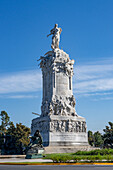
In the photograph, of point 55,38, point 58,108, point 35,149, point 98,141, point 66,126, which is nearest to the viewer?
point 35,149

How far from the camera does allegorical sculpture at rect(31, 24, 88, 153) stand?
108 feet

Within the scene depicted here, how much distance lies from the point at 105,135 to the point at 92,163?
46.6m

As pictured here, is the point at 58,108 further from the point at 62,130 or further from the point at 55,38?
the point at 55,38

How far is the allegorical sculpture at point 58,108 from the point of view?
32781mm

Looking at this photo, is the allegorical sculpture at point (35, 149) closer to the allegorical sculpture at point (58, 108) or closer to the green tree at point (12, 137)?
the allegorical sculpture at point (58, 108)

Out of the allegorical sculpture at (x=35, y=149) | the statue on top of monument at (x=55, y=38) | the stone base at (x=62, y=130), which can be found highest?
the statue on top of monument at (x=55, y=38)

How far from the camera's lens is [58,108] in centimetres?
3497

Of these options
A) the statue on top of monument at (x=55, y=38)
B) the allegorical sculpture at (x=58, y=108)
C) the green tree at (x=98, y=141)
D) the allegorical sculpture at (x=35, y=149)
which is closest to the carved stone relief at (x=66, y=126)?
the allegorical sculpture at (x=58, y=108)

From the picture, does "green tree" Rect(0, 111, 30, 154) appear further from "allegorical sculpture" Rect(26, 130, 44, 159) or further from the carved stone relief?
"allegorical sculpture" Rect(26, 130, 44, 159)

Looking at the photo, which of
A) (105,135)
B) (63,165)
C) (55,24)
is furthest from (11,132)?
(63,165)

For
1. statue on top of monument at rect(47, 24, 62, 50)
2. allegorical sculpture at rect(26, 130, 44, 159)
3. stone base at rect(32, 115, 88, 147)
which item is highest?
statue on top of monument at rect(47, 24, 62, 50)

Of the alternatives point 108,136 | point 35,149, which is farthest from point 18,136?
point 35,149

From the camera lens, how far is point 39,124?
35625 mm

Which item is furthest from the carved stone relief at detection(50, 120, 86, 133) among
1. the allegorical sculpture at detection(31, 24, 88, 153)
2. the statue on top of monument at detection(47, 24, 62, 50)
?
the statue on top of monument at detection(47, 24, 62, 50)
